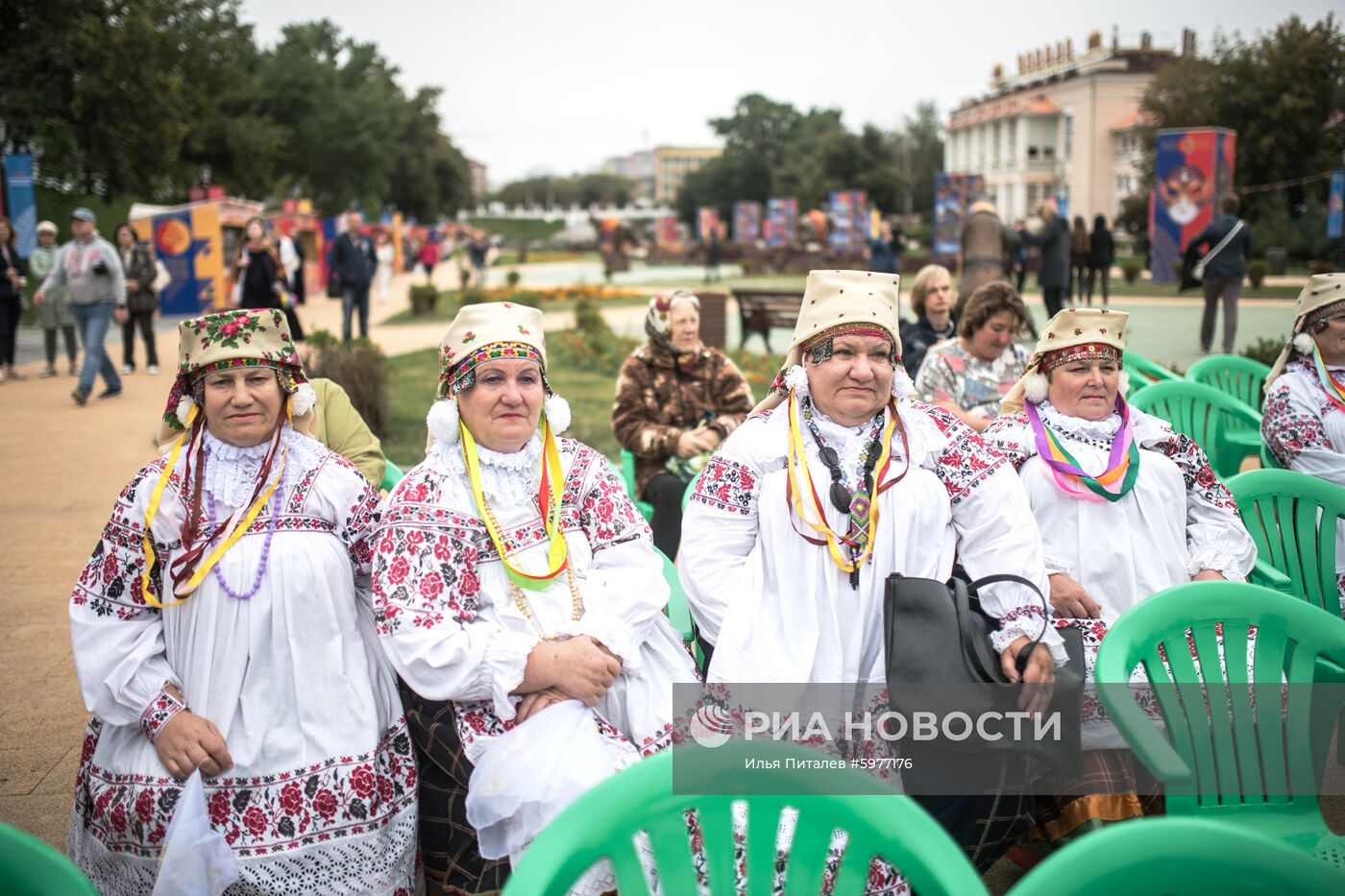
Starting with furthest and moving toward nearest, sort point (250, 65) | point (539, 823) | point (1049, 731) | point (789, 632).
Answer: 1. point (250, 65)
2. point (789, 632)
3. point (1049, 731)
4. point (539, 823)

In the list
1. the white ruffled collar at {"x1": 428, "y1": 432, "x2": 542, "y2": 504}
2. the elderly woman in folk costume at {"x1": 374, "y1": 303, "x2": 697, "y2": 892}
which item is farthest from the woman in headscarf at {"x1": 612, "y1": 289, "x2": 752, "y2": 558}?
the white ruffled collar at {"x1": 428, "y1": 432, "x2": 542, "y2": 504}

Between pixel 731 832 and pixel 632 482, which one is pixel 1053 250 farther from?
pixel 731 832

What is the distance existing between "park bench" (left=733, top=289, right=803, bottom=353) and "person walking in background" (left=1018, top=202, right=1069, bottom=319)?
12.0ft

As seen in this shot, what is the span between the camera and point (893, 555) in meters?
2.77

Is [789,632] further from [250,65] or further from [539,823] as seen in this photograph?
[250,65]

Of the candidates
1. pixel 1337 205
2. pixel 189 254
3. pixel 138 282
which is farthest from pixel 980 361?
pixel 1337 205

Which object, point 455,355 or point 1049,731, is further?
point 455,355

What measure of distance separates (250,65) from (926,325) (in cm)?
4211

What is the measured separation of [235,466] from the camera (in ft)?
8.90

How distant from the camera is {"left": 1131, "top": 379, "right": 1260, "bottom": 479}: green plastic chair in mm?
5293

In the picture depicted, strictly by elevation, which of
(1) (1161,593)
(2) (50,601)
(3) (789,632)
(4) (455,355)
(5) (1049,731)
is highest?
(4) (455,355)

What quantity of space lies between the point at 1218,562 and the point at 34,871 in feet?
10.5

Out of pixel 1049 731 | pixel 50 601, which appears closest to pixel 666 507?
pixel 1049 731

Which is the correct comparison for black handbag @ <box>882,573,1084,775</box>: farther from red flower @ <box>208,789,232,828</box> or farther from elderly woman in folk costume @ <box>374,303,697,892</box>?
red flower @ <box>208,789,232,828</box>
